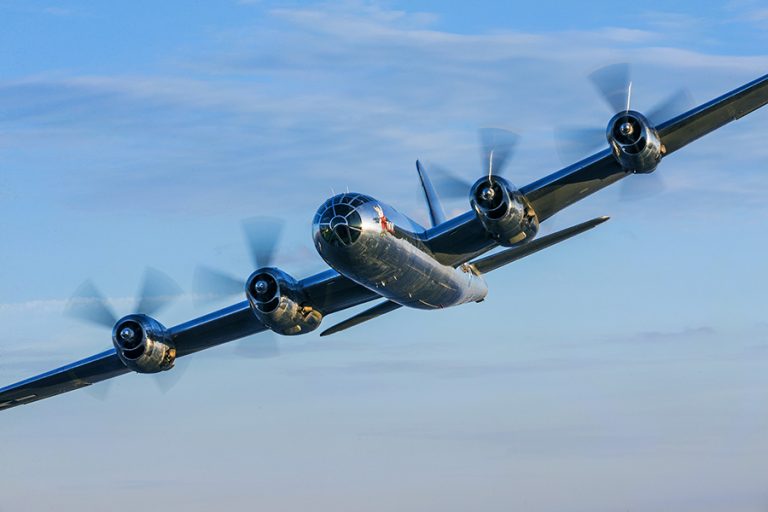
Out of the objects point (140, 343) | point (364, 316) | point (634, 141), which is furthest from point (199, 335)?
point (634, 141)

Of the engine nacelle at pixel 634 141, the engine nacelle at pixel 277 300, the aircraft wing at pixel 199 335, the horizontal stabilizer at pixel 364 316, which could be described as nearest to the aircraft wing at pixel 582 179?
the engine nacelle at pixel 634 141

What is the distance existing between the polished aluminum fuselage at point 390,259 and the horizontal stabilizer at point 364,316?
152 cm

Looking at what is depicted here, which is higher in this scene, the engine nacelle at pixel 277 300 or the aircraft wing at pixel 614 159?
the aircraft wing at pixel 614 159

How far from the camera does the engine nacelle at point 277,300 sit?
62250mm

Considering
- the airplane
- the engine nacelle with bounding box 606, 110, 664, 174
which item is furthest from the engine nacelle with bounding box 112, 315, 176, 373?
the engine nacelle with bounding box 606, 110, 664, 174

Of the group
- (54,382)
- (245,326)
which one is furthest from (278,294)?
(54,382)

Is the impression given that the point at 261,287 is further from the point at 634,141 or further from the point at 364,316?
the point at 634,141

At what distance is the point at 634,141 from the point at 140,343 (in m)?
24.4

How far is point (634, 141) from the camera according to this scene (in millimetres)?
57000

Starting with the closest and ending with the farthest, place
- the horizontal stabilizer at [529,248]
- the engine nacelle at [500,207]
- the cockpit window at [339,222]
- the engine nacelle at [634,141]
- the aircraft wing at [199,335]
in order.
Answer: the cockpit window at [339,222] → the engine nacelle at [634,141] → the engine nacelle at [500,207] → the horizontal stabilizer at [529,248] → the aircraft wing at [199,335]

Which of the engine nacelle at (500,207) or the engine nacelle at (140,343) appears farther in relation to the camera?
the engine nacelle at (140,343)

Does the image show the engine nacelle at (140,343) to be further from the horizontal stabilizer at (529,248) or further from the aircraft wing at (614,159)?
the aircraft wing at (614,159)

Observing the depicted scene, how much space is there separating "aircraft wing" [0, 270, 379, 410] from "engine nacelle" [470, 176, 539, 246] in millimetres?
7791

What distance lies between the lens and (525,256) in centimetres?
6281
